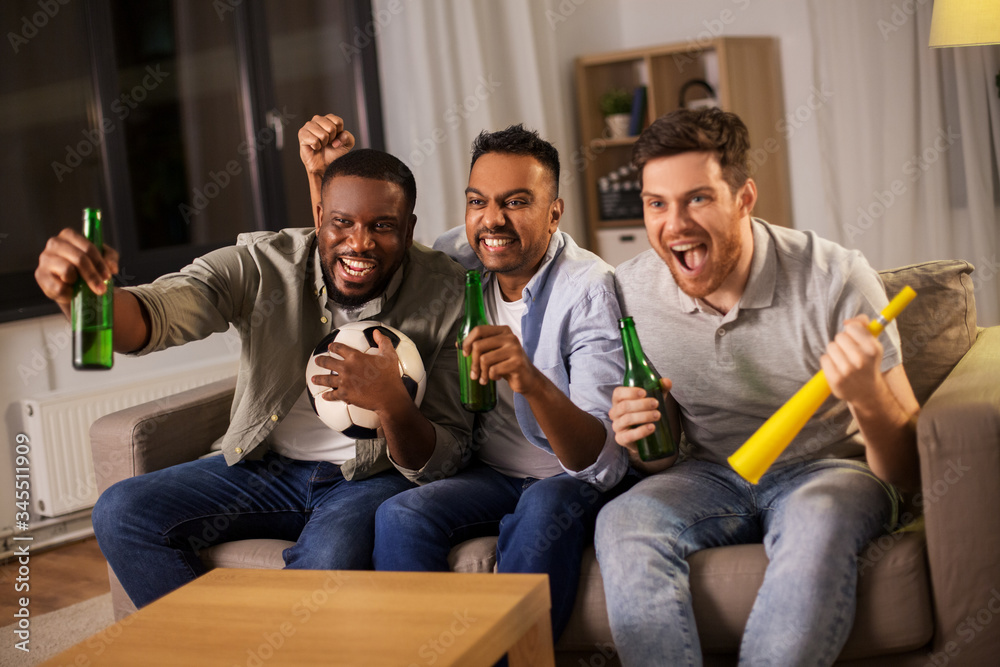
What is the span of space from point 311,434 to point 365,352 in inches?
13.2

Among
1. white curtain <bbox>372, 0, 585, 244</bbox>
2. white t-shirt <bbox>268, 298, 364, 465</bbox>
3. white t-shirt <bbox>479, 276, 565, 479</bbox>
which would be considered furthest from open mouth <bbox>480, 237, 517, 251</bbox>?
white curtain <bbox>372, 0, 585, 244</bbox>

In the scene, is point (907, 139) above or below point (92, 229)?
above

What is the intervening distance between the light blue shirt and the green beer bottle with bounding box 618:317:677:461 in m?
0.07

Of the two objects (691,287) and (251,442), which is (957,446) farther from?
(251,442)

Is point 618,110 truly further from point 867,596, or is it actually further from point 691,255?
point 867,596

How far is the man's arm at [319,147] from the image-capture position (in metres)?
2.28

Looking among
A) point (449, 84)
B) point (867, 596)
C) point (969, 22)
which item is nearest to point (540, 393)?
point (867, 596)

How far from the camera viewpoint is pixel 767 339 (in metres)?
1.74

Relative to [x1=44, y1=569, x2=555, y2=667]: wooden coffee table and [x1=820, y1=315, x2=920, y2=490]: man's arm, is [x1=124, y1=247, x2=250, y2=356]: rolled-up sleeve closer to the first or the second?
[x1=44, y1=569, x2=555, y2=667]: wooden coffee table

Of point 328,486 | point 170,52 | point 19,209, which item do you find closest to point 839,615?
point 328,486

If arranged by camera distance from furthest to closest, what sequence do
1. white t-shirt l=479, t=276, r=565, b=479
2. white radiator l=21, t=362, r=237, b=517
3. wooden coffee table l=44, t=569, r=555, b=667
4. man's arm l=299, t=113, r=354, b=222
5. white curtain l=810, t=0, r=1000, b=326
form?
1. white curtain l=810, t=0, r=1000, b=326
2. white radiator l=21, t=362, r=237, b=517
3. man's arm l=299, t=113, r=354, b=222
4. white t-shirt l=479, t=276, r=565, b=479
5. wooden coffee table l=44, t=569, r=555, b=667

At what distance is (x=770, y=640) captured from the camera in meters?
1.45

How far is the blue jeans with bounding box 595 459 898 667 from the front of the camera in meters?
1.46

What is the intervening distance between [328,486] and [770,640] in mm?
966
